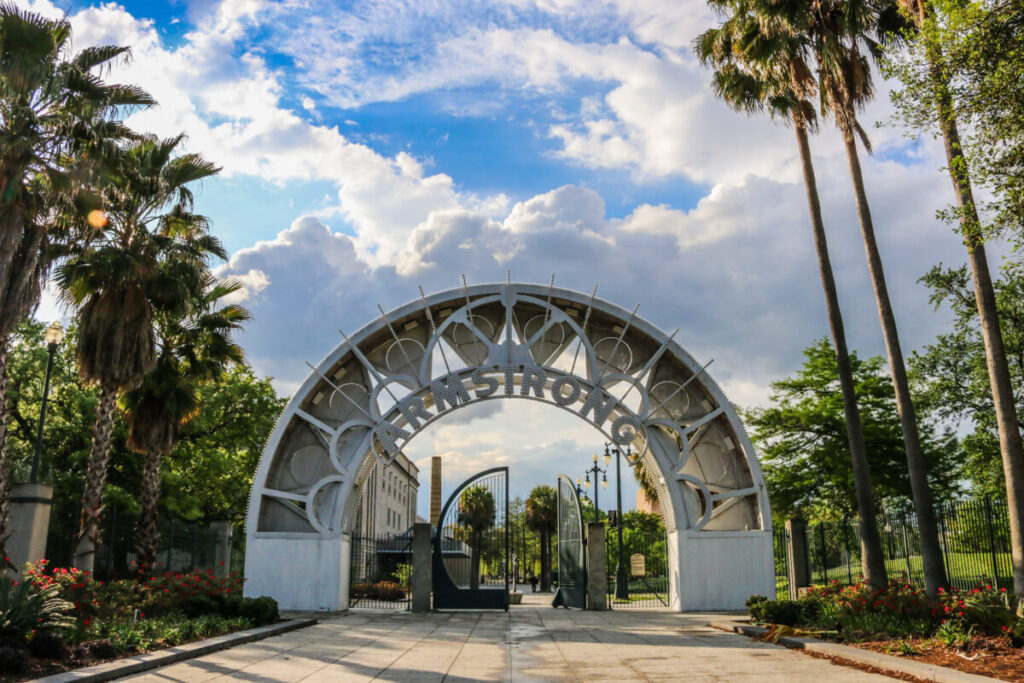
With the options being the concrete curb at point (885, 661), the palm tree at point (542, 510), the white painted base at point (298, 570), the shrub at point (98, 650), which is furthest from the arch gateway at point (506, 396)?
the palm tree at point (542, 510)

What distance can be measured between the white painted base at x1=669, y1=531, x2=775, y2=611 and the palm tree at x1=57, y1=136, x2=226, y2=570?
14.7 m

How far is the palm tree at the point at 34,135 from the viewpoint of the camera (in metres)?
16.2

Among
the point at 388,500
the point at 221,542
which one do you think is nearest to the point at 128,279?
the point at 221,542

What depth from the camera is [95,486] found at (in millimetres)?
20125

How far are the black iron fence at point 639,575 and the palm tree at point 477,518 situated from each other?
3.41 m

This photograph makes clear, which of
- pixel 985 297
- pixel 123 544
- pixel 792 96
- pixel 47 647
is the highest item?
pixel 792 96

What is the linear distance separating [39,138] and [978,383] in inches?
1055

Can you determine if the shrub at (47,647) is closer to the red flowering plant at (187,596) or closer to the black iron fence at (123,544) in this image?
the red flowering plant at (187,596)

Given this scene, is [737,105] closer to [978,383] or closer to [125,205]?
[978,383]

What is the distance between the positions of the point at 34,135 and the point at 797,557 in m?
21.6

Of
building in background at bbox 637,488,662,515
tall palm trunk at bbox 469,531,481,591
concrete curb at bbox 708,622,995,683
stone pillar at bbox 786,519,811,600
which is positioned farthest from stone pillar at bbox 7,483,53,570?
building in background at bbox 637,488,662,515

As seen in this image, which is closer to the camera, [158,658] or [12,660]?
[12,660]

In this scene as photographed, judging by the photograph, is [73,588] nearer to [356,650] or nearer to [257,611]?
[257,611]

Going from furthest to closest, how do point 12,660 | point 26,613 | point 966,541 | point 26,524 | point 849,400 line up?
1. point 966,541
2. point 849,400
3. point 26,524
4. point 26,613
5. point 12,660
